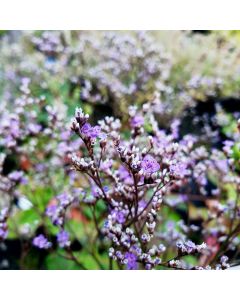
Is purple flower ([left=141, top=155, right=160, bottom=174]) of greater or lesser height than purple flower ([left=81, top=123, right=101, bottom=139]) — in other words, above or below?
below

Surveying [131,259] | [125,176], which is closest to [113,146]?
[125,176]

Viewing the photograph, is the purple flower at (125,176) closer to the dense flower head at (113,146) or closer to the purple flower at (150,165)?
the dense flower head at (113,146)

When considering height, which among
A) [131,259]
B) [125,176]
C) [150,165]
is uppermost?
[125,176]

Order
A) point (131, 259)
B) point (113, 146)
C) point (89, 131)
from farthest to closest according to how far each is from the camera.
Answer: point (113, 146)
point (131, 259)
point (89, 131)

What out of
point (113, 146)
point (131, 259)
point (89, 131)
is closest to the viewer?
point (89, 131)

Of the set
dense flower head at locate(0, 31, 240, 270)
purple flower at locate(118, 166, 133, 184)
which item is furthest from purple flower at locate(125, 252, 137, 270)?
purple flower at locate(118, 166, 133, 184)

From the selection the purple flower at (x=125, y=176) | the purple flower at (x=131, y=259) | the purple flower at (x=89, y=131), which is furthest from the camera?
the purple flower at (x=125, y=176)

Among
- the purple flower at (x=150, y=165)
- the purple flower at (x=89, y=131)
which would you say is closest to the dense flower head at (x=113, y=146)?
the purple flower at (x=150, y=165)

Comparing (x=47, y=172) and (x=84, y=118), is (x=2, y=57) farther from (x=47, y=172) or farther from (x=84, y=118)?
(x=84, y=118)

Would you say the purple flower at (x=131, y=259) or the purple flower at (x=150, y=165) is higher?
the purple flower at (x=150, y=165)

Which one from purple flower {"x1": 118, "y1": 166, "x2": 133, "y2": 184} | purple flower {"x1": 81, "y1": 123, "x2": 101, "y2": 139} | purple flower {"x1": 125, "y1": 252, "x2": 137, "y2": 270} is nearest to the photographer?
purple flower {"x1": 81, "y1": 123, "x2": 101, "y2": 139}

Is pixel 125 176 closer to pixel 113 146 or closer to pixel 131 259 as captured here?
pixel 113 146

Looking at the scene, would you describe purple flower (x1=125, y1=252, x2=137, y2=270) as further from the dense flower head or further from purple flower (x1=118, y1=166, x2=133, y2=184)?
purple flower (x1=118, y1=166, x2=133, y2=184)
